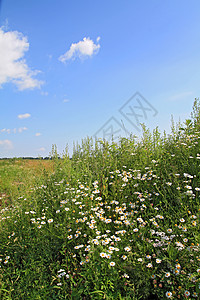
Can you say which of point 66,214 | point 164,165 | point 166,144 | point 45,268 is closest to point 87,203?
point 66,214

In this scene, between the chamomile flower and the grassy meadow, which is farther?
the grassy meadow

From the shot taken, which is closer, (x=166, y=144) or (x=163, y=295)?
(x=163, y=295)

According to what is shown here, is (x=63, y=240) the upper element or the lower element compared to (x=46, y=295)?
upper

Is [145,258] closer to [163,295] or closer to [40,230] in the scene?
[163,295]

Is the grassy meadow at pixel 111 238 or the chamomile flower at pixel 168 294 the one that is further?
the grassy meadow at pixel 111 238

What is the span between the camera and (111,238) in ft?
9.02

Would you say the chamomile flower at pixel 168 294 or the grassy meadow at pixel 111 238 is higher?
the grassy meadow at pixel 111 238

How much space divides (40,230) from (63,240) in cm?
39

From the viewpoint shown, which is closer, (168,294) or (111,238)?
(168,294)

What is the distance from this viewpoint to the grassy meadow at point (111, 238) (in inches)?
87.0

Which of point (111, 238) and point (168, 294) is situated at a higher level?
point (111, 238)

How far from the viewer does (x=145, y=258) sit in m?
2.38

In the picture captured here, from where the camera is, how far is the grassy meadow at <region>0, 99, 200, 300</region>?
7.25ft

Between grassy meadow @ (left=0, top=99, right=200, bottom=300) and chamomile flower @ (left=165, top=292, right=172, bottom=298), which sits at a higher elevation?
grassy meadow @ (left=0, top=99, right=200, bottom=300)
